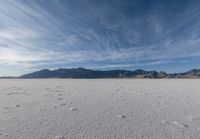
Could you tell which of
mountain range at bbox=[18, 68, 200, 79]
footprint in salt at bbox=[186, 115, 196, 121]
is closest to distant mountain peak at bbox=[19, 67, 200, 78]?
mountain range at bbox=[18, 68, 200, 79]

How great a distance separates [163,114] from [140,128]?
1181 millimetres

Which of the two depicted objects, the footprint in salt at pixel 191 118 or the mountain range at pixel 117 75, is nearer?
the footprint in salt at pixel 191 118

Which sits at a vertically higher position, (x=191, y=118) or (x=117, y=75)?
(x=117, y=75)

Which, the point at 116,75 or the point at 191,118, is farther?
the point at 116,75

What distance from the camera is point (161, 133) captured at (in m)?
2.76

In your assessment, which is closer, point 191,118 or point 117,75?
point 191,118

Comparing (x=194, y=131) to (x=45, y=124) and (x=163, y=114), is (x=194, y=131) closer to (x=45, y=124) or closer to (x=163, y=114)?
(x=163, y=114)

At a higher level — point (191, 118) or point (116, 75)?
point (116, 75)

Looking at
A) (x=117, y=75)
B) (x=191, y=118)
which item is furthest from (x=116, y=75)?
(x=191, y=118)

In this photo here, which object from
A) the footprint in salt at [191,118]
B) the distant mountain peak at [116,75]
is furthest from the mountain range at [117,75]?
the footprint in salt at [191,118]

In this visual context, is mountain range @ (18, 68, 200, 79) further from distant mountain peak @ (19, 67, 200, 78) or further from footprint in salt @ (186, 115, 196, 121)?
footprint in salt @ (186, 115, 196, 121)

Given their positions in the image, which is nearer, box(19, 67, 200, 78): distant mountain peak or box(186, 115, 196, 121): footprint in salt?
box(186, 115, 196, 121): footprint in salt

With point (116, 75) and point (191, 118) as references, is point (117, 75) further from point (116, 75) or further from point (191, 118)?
point (191, 118)

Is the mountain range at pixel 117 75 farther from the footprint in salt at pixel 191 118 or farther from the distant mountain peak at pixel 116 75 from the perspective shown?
the footprint in salt at pixel 191 118
